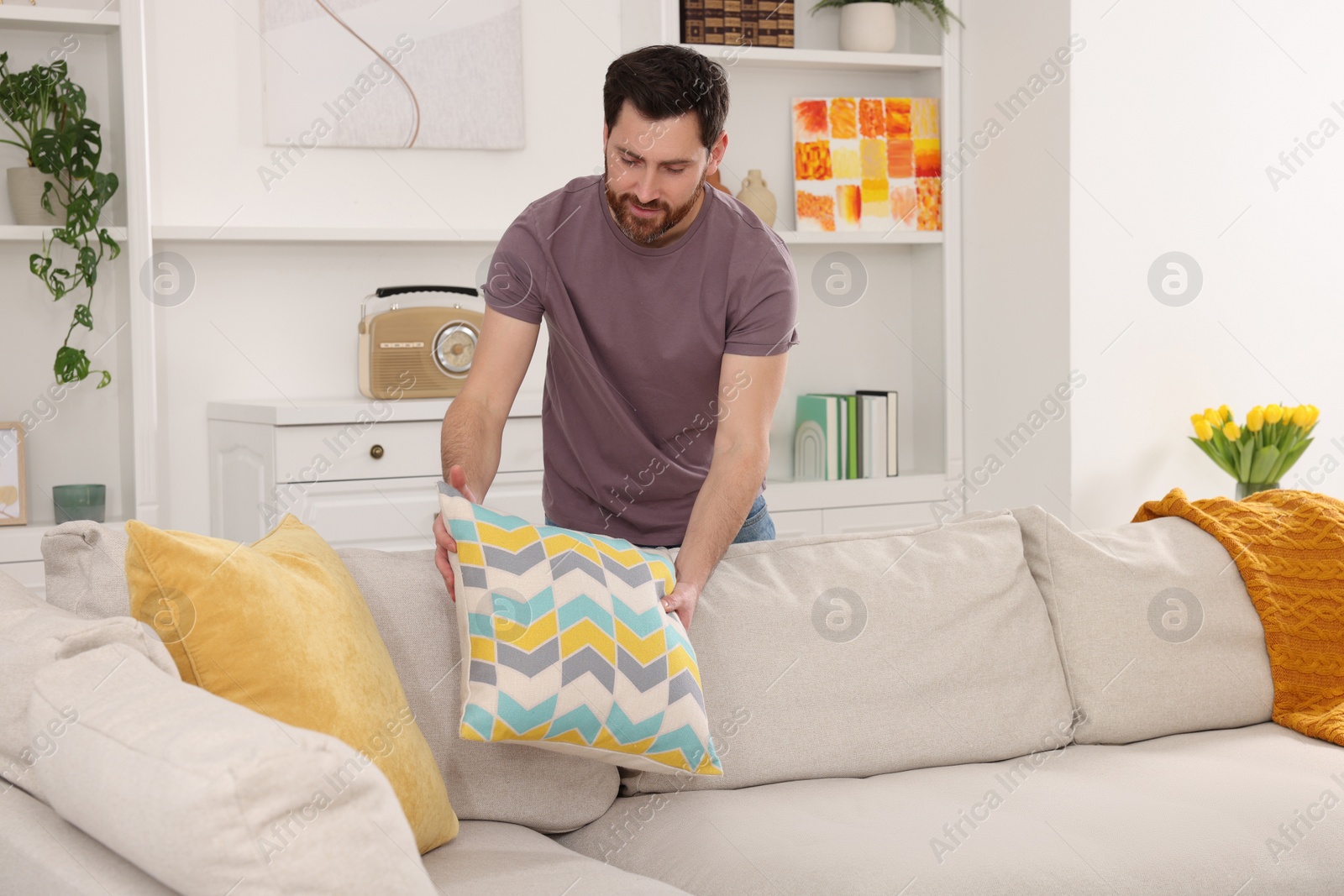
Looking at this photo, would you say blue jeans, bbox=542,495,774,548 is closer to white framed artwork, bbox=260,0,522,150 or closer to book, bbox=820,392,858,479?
book, bbox=820,392,858,479

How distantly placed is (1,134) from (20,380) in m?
0.59

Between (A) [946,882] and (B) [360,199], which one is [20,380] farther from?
(A) [946,882]

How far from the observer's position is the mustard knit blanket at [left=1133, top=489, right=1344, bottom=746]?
6.36ft

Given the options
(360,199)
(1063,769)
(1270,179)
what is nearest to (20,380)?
(360,199)

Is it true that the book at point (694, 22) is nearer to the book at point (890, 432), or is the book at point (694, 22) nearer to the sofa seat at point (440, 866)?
the book at point (890, 432)

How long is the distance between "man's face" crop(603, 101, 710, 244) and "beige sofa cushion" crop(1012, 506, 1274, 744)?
0.77m

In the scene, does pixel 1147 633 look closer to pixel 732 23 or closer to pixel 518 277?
pixel 518 277

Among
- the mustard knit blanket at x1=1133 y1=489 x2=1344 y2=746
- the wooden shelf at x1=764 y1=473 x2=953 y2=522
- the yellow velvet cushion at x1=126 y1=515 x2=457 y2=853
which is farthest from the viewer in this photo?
the wooden shelf at x1=764 y1=473 x2=953 y2=522

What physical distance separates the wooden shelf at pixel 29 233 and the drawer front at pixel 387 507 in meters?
0.78

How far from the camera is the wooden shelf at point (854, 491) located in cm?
329

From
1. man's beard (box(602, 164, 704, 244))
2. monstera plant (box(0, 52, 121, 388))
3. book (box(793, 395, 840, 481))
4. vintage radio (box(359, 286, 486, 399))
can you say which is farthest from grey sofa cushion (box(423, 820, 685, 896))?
book (box(793, 395, 840, 481))

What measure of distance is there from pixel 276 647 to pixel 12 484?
203cm

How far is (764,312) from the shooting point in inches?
73.0

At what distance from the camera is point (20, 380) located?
3.01m
